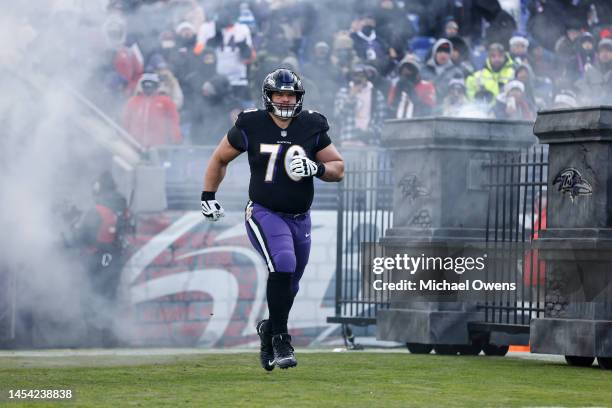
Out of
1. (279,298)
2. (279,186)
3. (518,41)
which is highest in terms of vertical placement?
(518,41)

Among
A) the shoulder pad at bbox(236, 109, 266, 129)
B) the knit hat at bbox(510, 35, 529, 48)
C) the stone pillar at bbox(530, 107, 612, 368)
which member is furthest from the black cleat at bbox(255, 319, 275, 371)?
the knit hat at bbox(510, 35, 529, 48)

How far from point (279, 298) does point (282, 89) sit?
156 centimetres

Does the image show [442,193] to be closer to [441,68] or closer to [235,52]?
[235,52]

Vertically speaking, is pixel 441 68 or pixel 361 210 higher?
pixel 441 68

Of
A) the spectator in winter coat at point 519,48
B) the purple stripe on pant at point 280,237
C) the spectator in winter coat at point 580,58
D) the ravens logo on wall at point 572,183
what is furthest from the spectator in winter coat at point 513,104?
the purple stripe on pant at point 280,237

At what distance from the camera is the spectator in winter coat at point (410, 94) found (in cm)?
1914

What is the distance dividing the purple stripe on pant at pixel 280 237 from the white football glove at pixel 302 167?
42 cm

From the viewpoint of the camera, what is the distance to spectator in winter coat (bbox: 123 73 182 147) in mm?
17719

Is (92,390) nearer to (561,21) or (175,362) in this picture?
(175,362)

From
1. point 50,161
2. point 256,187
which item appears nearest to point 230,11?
point 50,161

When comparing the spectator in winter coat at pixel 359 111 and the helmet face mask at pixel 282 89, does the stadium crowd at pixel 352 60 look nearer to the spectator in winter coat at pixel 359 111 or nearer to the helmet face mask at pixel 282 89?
the spectator in winter coat at pixel 359 111

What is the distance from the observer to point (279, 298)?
1032 centimetres

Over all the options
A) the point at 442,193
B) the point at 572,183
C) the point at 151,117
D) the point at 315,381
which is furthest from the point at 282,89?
the point at 151,117

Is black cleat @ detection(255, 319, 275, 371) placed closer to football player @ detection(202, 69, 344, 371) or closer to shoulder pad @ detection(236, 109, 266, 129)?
football player @ detection(202, 69, 344, 371)
